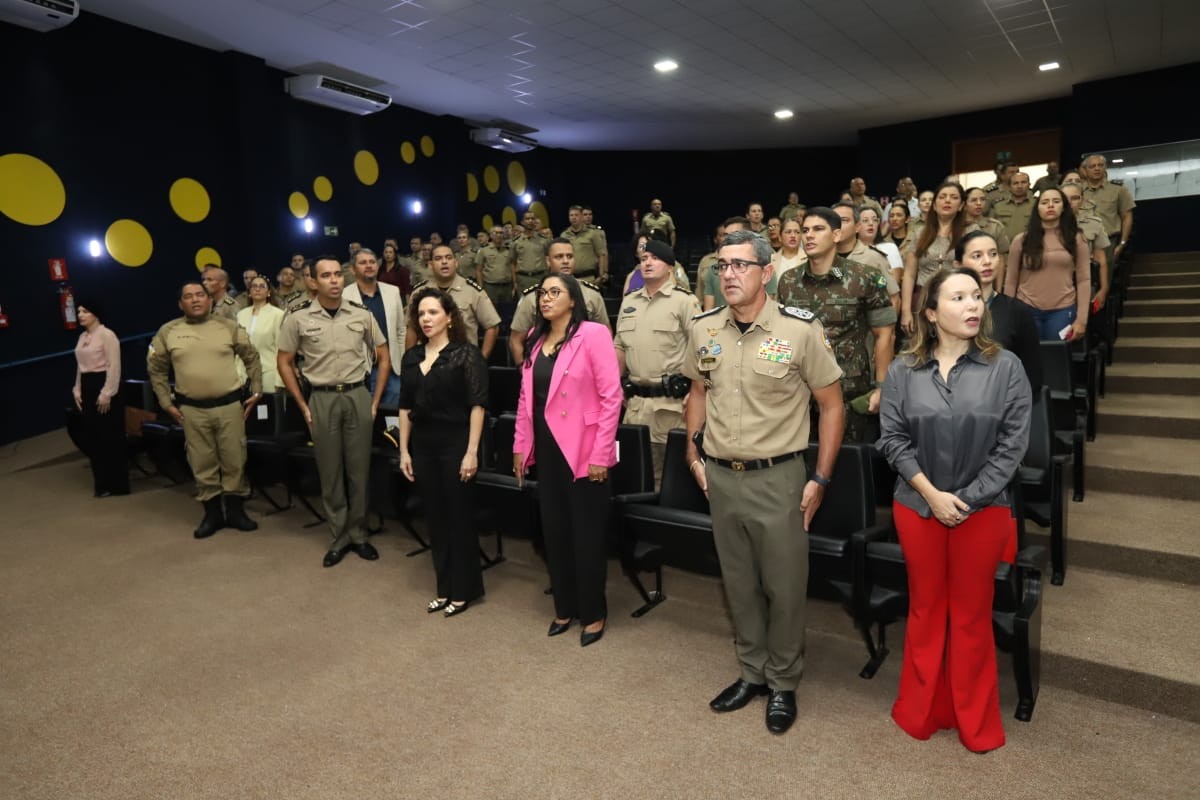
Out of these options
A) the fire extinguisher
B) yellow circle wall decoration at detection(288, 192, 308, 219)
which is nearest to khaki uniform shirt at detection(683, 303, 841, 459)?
the fire extinguisher

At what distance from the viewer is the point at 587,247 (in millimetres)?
8289

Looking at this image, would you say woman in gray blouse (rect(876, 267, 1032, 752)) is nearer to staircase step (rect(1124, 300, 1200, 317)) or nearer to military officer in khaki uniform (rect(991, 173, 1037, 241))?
military officer in khaki uniform (rect(991, 173, 1037, 241))

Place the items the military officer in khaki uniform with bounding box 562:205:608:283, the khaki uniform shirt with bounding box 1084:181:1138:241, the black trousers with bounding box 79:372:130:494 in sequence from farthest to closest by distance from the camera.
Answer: the military officer in khaki uniform with bounding box 562:205:608:283 → the khaki uniform shirt with bounding box 1084:181:1138:241 → the black trousers with bounding box 79:372:130:494

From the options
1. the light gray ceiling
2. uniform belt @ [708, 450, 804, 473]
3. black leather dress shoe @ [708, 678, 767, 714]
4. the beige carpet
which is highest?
the light gray ceiling

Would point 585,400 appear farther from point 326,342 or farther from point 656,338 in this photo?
point 326,342

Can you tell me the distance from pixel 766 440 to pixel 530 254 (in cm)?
644

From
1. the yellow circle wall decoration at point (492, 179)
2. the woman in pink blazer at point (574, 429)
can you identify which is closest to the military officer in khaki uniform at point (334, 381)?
the woman in pink blazer at point (574, 429)

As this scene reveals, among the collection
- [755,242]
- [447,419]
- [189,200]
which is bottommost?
[447,419]

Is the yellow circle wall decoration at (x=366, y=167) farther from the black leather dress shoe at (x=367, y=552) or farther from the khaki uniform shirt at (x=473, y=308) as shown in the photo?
the black leather dress shoe at (x=367, y=552)

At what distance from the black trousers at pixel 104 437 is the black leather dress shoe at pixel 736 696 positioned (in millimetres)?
4840

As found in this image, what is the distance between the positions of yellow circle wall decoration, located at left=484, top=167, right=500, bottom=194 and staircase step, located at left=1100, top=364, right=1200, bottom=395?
1087 centimetres

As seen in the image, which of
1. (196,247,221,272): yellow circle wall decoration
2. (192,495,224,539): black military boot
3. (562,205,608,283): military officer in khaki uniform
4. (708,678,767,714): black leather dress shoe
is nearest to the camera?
(708,678,767,714): black leather dress shoe

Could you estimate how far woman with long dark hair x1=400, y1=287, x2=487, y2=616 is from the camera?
3.19 metres

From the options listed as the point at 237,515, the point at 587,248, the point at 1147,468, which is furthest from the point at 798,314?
the point at 587,248
